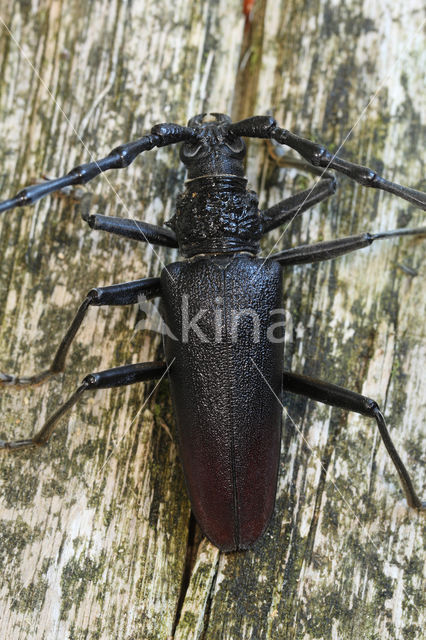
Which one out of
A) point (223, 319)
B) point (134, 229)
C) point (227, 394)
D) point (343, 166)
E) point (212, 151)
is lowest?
point (227, 394)

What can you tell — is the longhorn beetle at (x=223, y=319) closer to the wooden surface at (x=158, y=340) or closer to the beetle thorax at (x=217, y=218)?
the beetle thorax at (x=217, y=218)

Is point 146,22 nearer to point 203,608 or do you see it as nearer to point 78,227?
point 78,227

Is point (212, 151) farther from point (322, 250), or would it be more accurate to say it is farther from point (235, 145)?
point (322, 250)

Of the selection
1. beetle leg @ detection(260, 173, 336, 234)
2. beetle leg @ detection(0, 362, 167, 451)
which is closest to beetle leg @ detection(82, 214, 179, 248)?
beetle leg @ detection(260, 173, 336, 234)

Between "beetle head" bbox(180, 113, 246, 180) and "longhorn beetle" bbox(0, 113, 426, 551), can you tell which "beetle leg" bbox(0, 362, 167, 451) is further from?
"beetle head" bbox(180, 113, 246, 180)

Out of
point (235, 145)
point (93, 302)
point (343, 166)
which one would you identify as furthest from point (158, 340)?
point (343, 166)

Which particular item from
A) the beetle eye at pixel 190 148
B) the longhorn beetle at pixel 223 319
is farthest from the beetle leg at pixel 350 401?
the beetle eye at pixel 190 148
